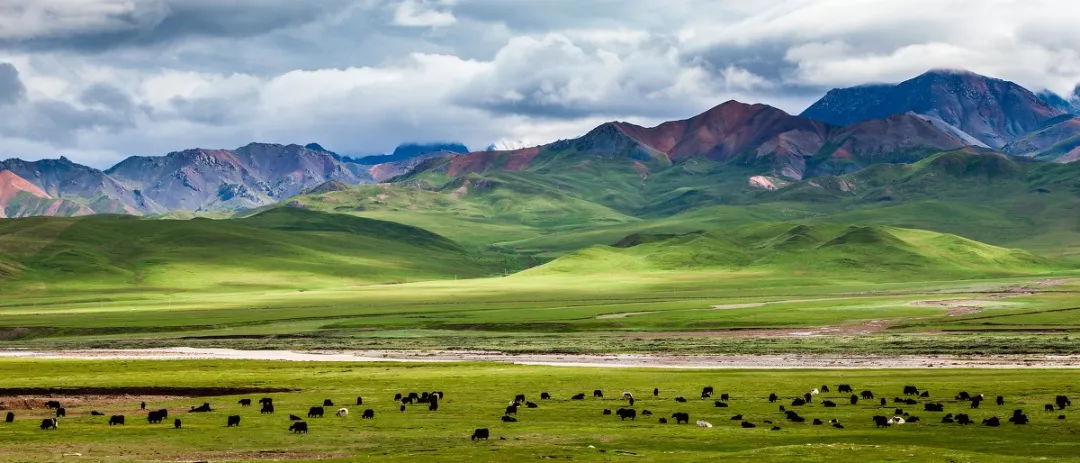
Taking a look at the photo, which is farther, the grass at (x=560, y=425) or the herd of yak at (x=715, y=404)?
the herd of yak at (x=715, y=404)

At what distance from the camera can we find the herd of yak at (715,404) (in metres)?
49.7

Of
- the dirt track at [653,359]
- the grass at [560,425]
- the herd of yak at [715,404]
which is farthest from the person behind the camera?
the dirt track at [653,359]

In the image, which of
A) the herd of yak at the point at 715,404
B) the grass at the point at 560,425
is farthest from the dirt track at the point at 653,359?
the herd of yak at the point at 715,404

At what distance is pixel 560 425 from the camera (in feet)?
169

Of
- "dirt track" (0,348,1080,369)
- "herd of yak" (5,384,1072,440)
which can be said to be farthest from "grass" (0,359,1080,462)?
"dirt track" (0,348,1080,369)

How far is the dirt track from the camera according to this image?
9038 centimetres

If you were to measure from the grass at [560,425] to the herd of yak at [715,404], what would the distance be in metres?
0.54

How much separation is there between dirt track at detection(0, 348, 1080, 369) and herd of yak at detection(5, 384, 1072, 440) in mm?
25715

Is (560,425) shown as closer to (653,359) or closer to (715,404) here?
(715,404)

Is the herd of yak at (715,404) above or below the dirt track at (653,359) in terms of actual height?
below

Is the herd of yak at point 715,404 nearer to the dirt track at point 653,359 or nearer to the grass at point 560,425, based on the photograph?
the grass at point 560,425

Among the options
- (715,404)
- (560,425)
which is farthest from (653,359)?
(560,425)

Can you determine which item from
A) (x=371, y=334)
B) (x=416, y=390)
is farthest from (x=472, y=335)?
(x=416, y=390)

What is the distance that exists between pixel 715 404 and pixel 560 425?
10.8 metres
